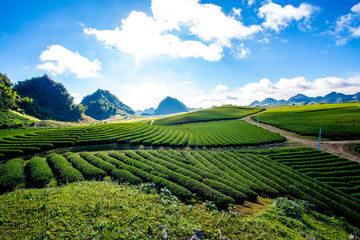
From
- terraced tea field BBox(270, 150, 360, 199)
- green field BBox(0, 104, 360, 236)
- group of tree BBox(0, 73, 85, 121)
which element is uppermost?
group of tree BBox(0, 73, 85, 121)

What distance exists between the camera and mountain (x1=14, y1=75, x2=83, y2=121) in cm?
16185

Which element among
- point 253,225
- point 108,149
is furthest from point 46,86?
point 253,225

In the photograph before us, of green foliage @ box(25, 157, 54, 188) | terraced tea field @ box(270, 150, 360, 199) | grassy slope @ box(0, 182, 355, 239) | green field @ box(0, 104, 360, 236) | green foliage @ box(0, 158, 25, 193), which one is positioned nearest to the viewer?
grassy slope @ box(0, 182, 355, 239)

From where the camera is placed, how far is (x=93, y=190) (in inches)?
490

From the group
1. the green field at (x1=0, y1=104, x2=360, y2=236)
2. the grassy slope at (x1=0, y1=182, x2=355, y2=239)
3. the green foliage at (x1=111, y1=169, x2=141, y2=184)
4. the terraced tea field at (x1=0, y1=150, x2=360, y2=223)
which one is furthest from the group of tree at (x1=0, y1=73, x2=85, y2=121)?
the grassy slope at (x1=0, y1=182, x2=355, y2=239)

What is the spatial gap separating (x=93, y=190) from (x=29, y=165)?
13.7 meters

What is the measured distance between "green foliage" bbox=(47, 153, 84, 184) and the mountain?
7008 inches

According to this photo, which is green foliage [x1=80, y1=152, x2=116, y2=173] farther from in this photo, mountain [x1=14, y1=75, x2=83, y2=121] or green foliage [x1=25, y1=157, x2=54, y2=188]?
mountain [x1=14, y1=75, x2=83, y2=121]

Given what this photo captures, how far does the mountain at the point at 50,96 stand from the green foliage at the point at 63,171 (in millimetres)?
178006

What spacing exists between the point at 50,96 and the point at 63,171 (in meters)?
206

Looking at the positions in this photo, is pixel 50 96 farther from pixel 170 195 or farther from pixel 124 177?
pixel 170 195

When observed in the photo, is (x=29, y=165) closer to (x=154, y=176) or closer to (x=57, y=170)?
(x=57, y=170)

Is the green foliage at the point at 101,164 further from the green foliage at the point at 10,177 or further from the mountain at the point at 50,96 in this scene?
the mountain at the point at 50,96

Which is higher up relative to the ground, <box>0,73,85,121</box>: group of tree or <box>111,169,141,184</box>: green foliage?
<box>0,73,85,121</box>: group of tree
